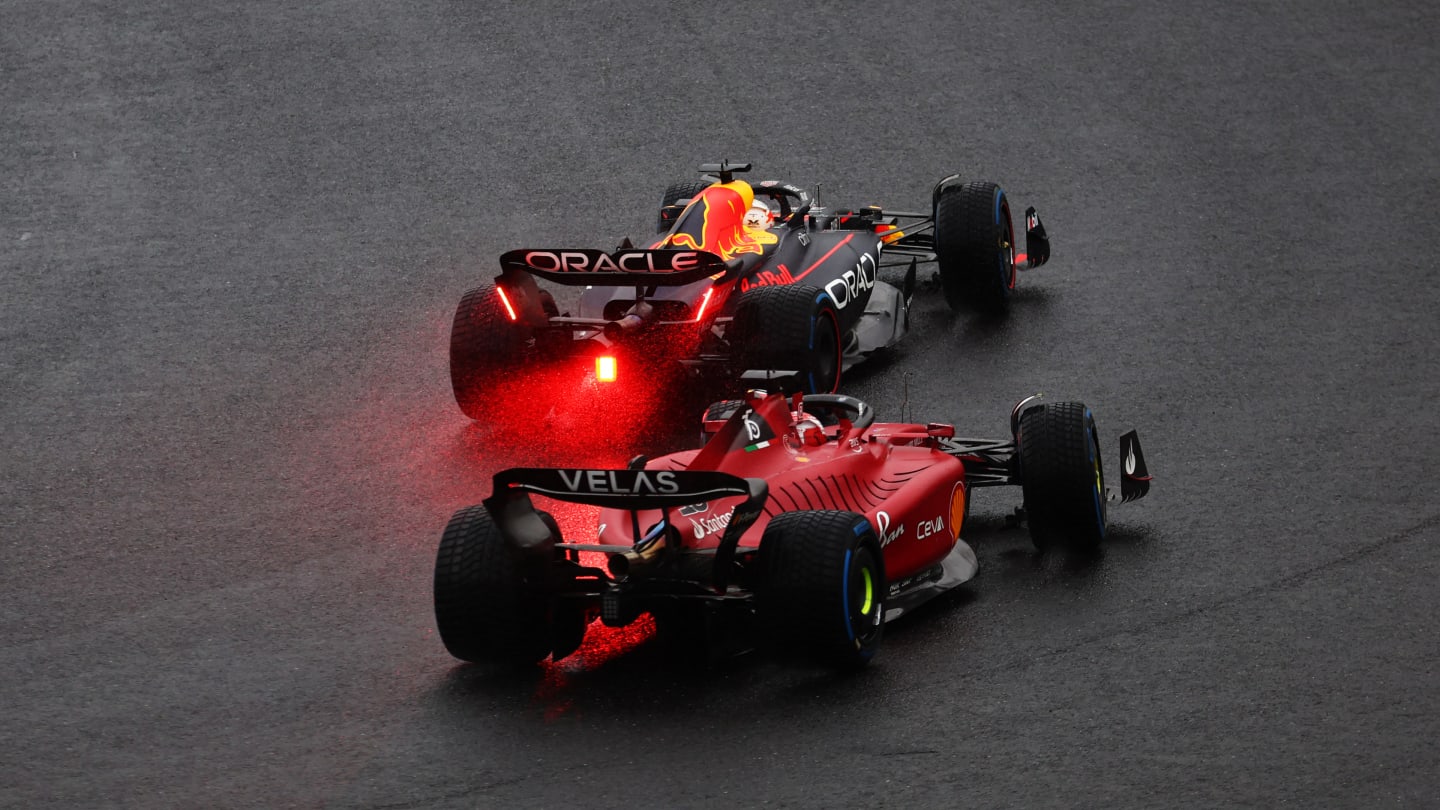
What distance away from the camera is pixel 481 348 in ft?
42.9

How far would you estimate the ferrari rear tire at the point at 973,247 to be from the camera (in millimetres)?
15133

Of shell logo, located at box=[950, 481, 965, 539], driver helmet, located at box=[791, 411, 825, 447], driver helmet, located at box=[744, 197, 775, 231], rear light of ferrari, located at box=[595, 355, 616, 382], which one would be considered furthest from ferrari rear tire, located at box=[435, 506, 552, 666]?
driver helmet, located at box=[744, 197, 775, 231]

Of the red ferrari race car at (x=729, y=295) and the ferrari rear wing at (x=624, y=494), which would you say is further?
the red ferrari race car at (x=729, y=295)

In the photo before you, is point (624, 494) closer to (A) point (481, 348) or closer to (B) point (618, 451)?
(B) point (618, 451)

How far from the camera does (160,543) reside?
11.7m

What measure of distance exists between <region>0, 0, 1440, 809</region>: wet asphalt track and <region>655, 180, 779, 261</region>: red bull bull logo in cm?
136

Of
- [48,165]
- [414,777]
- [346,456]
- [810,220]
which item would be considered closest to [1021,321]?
[810,220]

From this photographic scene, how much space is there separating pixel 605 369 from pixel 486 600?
3414 mm

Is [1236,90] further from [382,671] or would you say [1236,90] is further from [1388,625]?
[382,671]

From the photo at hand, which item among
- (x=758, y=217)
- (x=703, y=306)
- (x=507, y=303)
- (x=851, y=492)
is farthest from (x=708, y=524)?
(x=758, y=217)

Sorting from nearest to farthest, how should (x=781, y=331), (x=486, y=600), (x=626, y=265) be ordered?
(x=486, y=600) < (x=626, y=265) < (x=781, y=331)

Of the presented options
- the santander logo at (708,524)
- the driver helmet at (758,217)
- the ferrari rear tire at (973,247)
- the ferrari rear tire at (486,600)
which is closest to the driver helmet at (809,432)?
the santander logo at (708,524)

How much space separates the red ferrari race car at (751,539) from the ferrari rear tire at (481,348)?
2716 millimetres

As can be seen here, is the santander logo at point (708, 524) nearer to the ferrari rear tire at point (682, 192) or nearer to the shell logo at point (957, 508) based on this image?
the shell logo at point (957, 508)
